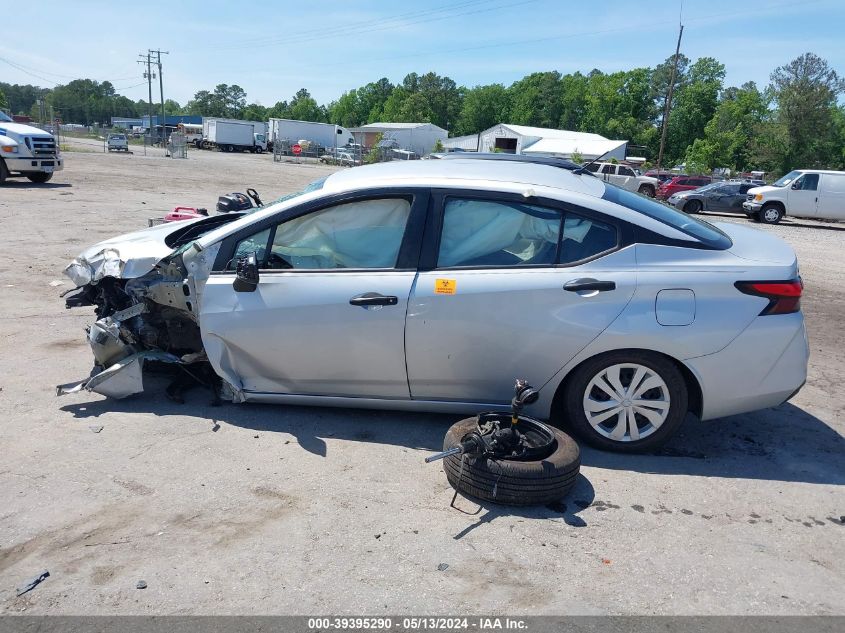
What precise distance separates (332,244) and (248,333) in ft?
2.60

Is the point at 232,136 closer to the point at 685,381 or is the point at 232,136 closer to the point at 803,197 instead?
the point at 803,197

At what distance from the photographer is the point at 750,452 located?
4.33m

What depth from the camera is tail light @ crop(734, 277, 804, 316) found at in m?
3.93

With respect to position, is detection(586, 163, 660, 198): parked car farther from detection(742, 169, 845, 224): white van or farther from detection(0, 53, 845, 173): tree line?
detection(0, 53, 845, 173): tree line

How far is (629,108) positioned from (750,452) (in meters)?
101

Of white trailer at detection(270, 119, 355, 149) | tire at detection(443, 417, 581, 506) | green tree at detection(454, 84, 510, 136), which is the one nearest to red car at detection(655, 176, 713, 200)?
tire at detection(443, 417, 581, 506)

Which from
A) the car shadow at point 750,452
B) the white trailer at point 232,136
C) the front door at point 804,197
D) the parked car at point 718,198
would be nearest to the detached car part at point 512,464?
the car shadow at point 750,452

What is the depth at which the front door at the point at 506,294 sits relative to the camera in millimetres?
3973

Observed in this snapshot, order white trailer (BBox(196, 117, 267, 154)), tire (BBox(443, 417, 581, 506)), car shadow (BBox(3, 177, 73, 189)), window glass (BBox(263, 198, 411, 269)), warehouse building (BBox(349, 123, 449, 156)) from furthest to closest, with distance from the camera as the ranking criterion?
warehouse building (BBox(349, 123, 449, 156)), white trailer (BBox(196, 117, 267, 154)), car shadow (BBox(3, 177, 73, 189)), window glass (BBox(263, 198, 411, 269)), tire (BBox(443, 417, 581, 506))

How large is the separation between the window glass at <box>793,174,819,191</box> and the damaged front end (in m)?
24.5

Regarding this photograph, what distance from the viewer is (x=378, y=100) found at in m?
152

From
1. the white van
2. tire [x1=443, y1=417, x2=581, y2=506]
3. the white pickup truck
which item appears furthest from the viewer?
the white van

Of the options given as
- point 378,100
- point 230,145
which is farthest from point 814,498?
point 378,100

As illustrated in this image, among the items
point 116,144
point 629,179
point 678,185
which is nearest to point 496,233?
point 629,179
